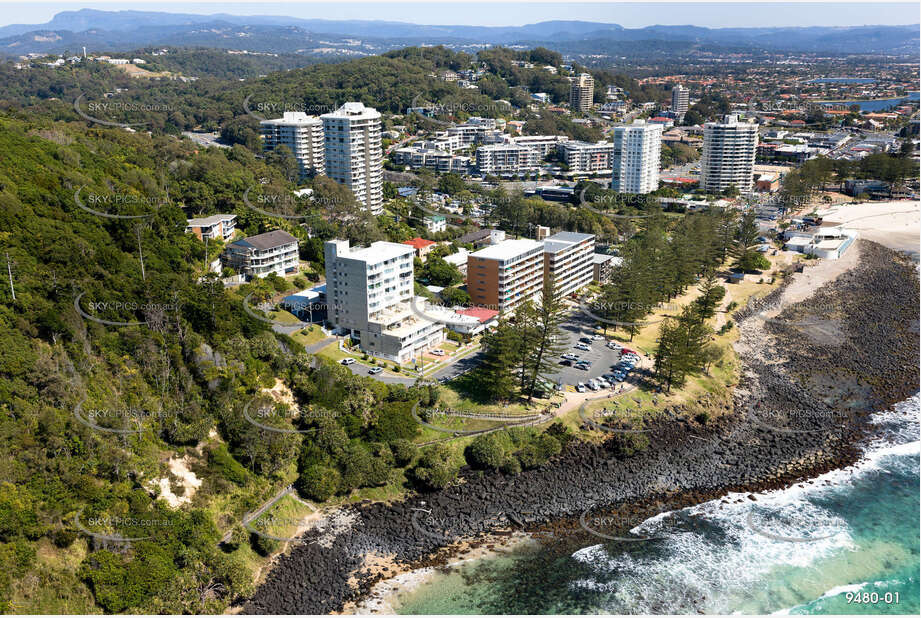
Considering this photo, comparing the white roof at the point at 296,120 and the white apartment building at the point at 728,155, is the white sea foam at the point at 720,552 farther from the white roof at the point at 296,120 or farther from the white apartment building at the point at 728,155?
the white apartment building at the point at 728,155

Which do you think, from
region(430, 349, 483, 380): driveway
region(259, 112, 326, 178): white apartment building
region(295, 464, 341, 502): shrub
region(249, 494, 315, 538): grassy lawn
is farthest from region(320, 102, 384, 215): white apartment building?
region(249, 494, 315, 538): grassy lawn

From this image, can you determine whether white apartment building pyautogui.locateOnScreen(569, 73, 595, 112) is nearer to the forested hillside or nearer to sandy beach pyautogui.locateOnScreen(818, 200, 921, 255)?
sandy beach pyautogui.locateOnScreen(818, 200, 921, 255)

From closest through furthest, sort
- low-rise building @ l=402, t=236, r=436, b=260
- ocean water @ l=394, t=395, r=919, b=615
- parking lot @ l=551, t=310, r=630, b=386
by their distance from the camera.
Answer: ocean water @ l=394, t=395, r=919, b=615
parking lot @ l=551, t=310, r=630, b=386
low-rise building @ l=402, t=236, r=436, b=260

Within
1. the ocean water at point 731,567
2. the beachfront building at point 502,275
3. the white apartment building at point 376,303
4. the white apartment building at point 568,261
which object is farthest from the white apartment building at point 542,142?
the ocean water at point 731,567

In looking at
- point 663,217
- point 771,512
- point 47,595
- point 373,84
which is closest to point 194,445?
point 47,595

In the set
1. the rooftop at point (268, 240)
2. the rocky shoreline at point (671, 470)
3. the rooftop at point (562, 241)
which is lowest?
the rocky shoreline at point (671, 470)

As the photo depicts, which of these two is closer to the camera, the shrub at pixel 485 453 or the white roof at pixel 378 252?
the shrub at pixel 485 453

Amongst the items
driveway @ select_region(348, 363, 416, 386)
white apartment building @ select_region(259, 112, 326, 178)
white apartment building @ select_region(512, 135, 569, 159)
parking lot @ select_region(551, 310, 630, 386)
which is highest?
white apartment building @ select_region(259, 112, 326, 178)

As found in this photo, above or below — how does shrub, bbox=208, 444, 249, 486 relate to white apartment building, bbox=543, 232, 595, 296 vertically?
below
